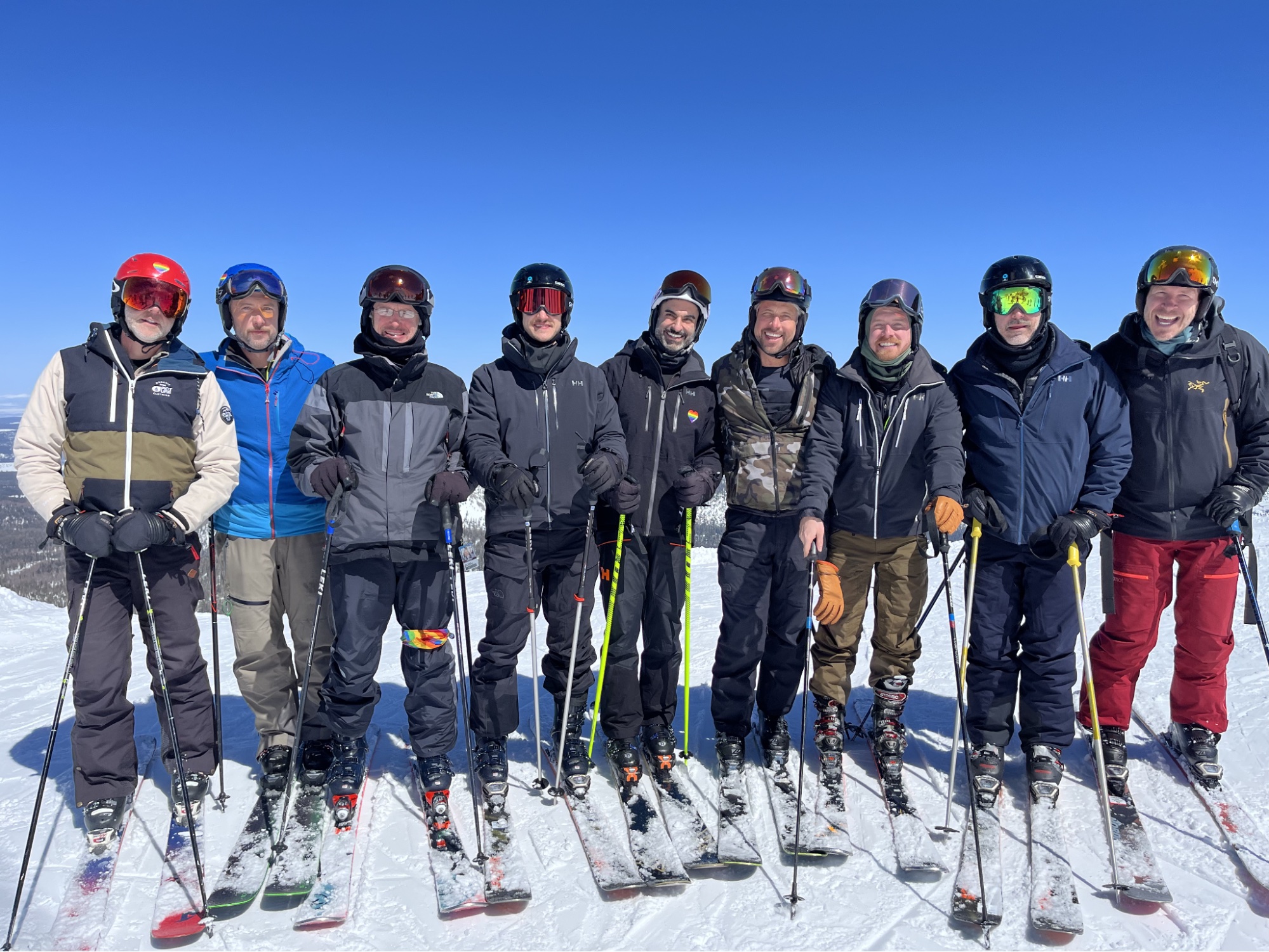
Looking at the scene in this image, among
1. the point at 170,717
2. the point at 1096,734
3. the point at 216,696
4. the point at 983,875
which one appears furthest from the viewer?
the point at 216,696

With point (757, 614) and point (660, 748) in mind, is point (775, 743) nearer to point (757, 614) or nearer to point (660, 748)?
point (660, 748)

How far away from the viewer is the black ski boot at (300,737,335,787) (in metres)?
4.17

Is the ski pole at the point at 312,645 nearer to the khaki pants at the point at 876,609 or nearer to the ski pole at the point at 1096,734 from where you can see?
the khaki pants at the point at 876,609

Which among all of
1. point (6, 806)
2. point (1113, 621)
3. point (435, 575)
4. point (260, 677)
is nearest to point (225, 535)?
point (260, 677)

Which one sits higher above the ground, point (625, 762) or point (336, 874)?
point (625, 762)

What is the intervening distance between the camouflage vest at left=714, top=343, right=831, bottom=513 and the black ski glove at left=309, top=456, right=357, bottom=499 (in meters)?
2.29

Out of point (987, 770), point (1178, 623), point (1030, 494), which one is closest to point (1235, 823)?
point (1178, 623)

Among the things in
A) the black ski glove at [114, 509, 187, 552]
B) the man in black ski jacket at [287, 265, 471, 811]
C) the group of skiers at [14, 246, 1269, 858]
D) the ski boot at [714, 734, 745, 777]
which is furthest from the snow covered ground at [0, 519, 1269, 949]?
the black ski glove at [114, 509, 187, 552]

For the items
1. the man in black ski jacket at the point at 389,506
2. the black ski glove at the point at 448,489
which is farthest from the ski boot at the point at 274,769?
the black ski glove at the point at 448,489

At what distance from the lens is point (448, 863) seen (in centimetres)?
360

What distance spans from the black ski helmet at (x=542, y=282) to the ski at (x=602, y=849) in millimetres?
2919

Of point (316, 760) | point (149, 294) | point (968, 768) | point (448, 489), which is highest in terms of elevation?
point (149, 294)

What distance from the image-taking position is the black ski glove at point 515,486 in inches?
151

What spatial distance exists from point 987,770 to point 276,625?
4490 millimetres
